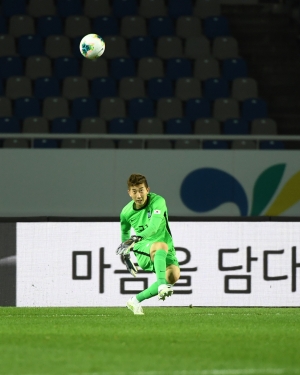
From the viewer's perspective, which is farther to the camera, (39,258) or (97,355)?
(39,258)

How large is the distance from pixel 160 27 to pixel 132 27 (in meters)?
0.57

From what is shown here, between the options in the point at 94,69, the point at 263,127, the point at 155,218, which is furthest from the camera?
the point at 94,69

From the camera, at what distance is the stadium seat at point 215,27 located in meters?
18.9

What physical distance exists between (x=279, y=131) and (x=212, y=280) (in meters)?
6.62

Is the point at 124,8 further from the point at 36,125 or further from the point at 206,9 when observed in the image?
the point at 36,125

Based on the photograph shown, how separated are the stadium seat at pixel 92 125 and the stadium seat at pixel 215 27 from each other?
3.99 metres

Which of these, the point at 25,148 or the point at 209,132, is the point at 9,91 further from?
the point at 209,132

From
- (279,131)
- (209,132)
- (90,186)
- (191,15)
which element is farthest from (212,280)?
(191,15)

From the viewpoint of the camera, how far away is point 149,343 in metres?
7.20

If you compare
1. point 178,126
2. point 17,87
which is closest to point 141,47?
point 178,126

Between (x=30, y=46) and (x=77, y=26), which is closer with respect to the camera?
(x=30, y=46)

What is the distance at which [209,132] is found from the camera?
646 inches

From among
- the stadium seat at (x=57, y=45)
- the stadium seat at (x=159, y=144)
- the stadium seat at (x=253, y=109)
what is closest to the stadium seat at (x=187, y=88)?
the stadium seat at (x=253, y=109)

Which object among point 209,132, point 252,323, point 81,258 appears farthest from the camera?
point 209,132
